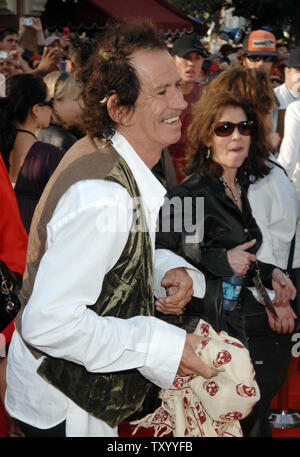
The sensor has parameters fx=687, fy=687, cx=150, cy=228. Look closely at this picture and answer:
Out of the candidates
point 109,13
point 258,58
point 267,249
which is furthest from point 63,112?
point 109,13

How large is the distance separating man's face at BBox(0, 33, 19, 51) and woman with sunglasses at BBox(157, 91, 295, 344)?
5117 mm

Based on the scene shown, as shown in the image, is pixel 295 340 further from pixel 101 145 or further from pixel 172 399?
pixel 101 145

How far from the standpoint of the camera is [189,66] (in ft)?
22.0

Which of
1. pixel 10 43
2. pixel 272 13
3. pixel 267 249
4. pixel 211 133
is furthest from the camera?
pixel 272 13

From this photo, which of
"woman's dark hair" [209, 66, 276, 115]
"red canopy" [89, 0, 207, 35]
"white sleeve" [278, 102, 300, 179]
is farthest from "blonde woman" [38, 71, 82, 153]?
"red canopy" [89, 0, 207, 35]

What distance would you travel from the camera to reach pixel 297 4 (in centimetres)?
2805

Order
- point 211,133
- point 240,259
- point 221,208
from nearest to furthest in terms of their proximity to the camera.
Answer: point 240,259 < point 221,208 < point 211,133

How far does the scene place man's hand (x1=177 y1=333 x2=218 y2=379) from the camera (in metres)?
→ 1.96

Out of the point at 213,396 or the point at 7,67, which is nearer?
the point at 213,396

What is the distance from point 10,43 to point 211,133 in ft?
18.0

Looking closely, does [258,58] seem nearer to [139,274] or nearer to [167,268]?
[167,268]

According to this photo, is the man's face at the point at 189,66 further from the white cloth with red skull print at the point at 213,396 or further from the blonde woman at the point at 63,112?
the white cloth with red skull print at the point at 213,396

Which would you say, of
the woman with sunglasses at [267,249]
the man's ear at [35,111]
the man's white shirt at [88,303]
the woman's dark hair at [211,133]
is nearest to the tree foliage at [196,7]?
the man's ear at [35,111]

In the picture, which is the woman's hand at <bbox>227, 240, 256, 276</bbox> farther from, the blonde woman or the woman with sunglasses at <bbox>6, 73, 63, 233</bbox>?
the blonde woman
